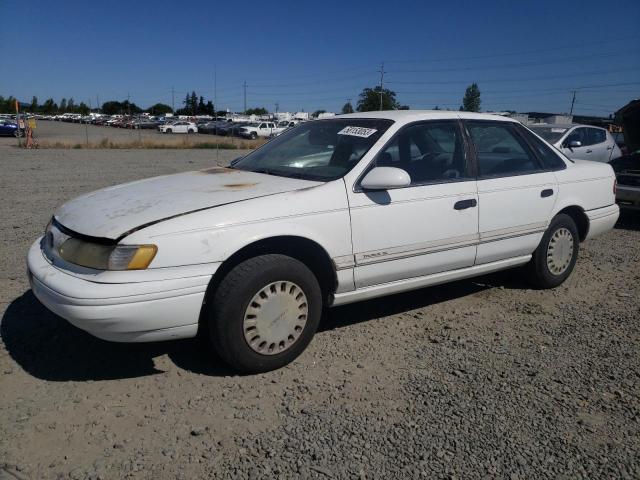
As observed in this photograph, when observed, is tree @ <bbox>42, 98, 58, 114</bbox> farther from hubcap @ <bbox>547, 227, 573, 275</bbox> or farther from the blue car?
hubcap @ <bbox>547, 227, 573, 275</bbox>

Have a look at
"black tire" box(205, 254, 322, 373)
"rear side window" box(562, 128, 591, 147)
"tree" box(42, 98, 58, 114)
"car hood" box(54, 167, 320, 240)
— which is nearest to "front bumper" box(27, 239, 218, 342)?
"black tire" box(205, 254, 322, 373)

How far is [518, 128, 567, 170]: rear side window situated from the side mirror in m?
1.86

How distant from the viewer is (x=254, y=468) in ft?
7.89

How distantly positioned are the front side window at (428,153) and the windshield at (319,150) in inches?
6.6

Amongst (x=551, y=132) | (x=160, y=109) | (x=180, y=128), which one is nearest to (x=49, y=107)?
(x=160, y=109)

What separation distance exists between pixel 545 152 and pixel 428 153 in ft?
4.45

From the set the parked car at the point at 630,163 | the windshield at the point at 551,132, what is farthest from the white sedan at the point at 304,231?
the windshield at the point at 551,132

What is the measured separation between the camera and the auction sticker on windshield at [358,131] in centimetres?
385

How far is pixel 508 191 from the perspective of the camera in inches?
167

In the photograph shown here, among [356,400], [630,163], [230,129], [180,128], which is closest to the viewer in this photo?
[356,400]

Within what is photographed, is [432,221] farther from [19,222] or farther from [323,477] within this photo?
[19,222]

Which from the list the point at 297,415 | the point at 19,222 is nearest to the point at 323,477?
the point at 297,415

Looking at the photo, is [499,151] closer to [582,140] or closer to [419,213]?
[419,213]

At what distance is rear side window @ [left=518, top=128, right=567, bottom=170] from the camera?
4.70 meters
